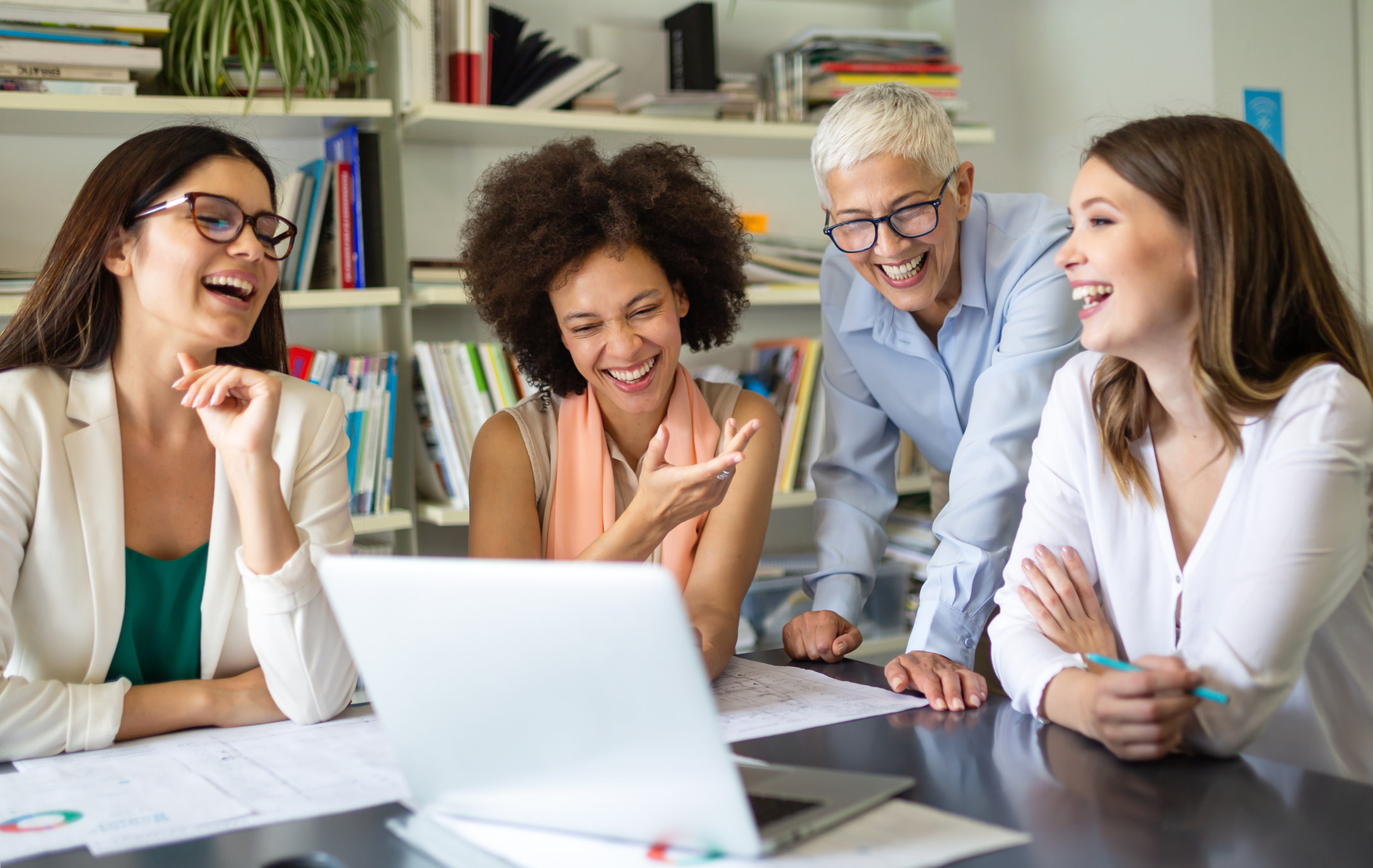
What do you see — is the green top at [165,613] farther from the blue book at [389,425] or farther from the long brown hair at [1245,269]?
the long brown hair at [1245,269]

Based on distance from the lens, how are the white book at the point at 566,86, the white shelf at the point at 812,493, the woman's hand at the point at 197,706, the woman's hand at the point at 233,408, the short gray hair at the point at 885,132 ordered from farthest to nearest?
1. the white shelf at the point at 812,493
2. the white book at the point at 566,86
3. the short gray hair at the point at 885,132
4. the woman's hand at the point at 233,408
5. the woman's hand at the point at 197,706

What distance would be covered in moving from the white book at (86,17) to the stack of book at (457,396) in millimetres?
809

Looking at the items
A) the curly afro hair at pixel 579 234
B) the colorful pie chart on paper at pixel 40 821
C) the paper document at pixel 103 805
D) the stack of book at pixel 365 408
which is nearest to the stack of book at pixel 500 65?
the curly afro hair at pixel 579 234

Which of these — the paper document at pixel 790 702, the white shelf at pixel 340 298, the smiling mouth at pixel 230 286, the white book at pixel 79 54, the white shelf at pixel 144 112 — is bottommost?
the paper document at pixel 790 702

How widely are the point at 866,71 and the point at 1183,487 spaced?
174cm

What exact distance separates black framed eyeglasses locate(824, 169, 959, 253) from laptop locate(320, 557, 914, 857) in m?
1.06

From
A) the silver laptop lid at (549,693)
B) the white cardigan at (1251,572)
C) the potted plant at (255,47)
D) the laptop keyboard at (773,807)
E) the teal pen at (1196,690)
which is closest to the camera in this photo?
the silver laptop lid at (549,693)

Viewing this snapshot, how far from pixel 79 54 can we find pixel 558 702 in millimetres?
2000

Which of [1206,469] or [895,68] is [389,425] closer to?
[895,68]

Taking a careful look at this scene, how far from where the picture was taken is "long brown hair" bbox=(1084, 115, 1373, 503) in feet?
4.14

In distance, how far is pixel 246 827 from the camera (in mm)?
930

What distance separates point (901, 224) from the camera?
178cm

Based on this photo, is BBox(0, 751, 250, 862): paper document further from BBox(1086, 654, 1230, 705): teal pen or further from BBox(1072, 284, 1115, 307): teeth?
BBox(1072, 284, 1115, 307): teeth

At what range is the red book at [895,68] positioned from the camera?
110 inches
